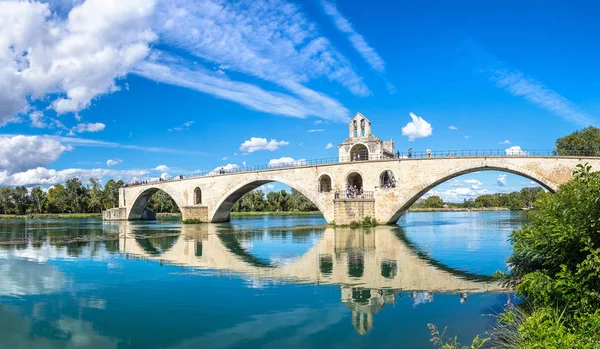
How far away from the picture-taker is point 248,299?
11.5 meters

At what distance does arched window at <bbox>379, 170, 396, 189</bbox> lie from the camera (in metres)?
39.1

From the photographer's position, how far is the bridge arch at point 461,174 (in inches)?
1297

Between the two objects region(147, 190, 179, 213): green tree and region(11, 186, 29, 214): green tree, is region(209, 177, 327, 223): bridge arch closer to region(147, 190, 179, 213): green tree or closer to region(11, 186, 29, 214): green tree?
region(147, 190, 179, 213): green tree

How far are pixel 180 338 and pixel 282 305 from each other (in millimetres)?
2925

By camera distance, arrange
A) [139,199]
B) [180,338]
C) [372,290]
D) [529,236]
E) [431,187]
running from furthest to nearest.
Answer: [139,199] < [431,187] < [372,290] < [180,338] < [529,236]

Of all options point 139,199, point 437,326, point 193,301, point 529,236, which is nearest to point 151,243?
point 193,301

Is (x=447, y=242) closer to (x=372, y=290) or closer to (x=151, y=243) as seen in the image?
(x=372, y=290)

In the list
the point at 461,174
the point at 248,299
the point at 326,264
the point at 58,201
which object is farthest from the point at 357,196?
the point at 58,201

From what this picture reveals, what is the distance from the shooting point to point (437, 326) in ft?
28.7

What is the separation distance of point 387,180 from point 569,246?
38001 mm

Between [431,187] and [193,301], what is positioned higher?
[431,187]

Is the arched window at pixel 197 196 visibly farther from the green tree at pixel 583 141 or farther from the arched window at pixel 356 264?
the green tree at pixel 583 141

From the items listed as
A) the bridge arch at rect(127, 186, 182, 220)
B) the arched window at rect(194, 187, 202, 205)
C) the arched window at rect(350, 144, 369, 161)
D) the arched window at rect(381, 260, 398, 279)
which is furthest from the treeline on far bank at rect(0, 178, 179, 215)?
the arched window at rect(381, 260, 398, 279)

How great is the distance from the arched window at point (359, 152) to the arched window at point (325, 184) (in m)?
4.71
